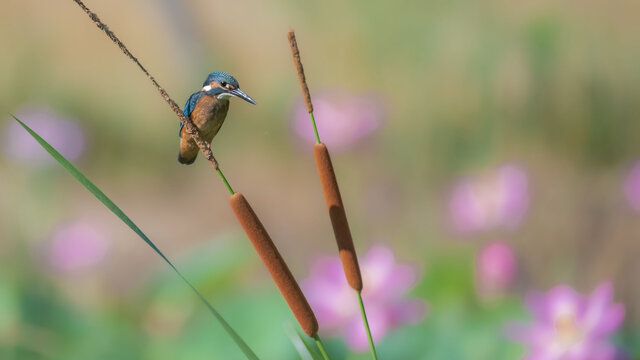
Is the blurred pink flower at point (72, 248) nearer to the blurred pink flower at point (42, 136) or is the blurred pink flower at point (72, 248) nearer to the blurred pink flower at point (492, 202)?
the blurred pink flower at point (42, 136)

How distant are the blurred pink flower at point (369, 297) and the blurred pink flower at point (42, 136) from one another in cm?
21

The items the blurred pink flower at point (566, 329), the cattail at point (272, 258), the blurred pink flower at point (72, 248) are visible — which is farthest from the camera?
the blurred pink flower at point (72, 248)

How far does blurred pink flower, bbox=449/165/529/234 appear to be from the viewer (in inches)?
21.3

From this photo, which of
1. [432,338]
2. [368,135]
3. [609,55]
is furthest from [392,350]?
[609,55]

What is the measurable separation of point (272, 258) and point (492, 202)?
1.38 ft

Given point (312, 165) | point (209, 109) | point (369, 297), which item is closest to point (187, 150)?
point (209, 109)

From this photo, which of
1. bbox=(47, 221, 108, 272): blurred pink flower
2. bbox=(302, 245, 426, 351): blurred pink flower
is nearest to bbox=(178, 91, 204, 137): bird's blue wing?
bbox=(302, 245, 426, 351): blurred pink flower

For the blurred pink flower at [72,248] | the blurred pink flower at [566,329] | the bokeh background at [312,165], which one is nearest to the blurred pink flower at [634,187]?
the bokeh background at [312,165]

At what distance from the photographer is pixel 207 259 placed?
607 millimetres

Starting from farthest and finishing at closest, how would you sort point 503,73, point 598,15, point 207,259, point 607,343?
1. point 598,15
2. point 503,73
3. point 207,259
4. point 607,343

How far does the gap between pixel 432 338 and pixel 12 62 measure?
0.63 metres

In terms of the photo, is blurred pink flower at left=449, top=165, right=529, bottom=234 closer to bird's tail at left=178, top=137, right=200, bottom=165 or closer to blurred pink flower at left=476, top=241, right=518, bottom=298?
blurred pink flower at left=476, top=241, right=518, bottom=298

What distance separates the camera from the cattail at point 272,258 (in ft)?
0.51

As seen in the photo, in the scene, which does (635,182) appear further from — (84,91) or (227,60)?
(84,91)
